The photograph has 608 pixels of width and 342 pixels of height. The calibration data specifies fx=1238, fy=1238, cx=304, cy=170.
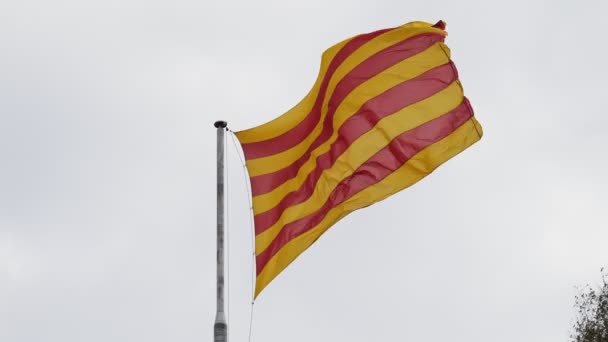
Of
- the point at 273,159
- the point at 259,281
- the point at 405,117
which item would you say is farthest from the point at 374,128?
the point at 259,281

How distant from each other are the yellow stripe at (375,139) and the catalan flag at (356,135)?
0.01 m

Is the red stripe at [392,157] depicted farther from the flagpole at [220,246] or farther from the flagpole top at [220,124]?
the flagpole top at [220,124]

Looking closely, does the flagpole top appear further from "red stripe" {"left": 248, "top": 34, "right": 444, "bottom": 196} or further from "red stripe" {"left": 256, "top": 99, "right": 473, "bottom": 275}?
"red stripe" {"left": 248, "top": 34, "right": 444, "bottom": 196}

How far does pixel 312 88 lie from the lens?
19234 mm

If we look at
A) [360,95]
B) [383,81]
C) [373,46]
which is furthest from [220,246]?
[373,46]

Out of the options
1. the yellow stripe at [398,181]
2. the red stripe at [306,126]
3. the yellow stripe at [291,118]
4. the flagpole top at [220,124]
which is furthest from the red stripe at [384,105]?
the flagpole top at [220,124]

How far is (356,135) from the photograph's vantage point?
61.3ft

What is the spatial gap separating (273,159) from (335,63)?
1.98 m

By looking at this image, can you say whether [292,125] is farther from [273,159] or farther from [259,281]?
[259,281]

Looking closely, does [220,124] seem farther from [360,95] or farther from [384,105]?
[384,105]

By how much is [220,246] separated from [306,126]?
3.74 m

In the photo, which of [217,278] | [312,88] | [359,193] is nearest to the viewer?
[217,278]

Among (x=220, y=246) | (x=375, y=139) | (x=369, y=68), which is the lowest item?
(x=220, y=246)

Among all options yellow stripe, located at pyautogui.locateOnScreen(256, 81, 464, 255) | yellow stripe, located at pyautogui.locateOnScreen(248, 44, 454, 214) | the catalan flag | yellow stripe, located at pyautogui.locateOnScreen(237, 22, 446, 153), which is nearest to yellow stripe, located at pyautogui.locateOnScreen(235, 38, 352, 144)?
the catalan flag
